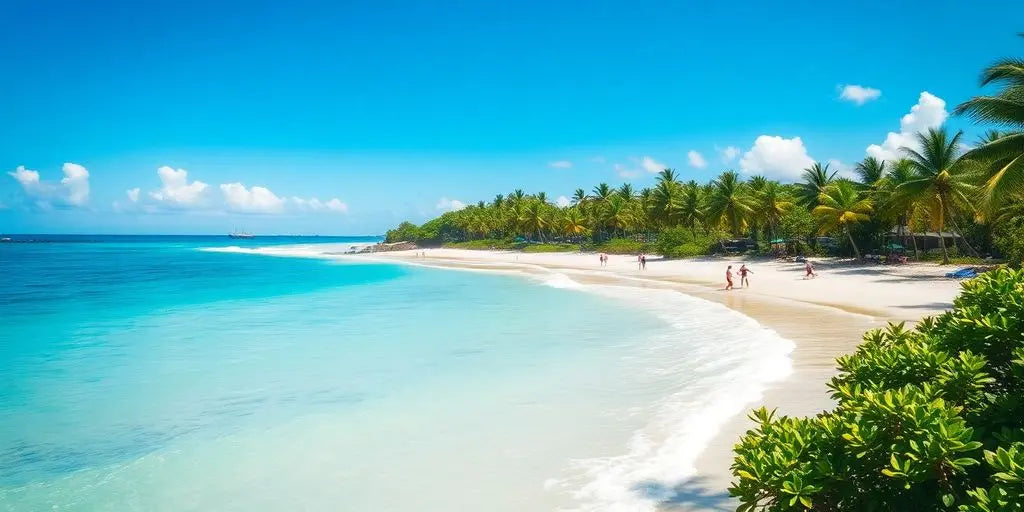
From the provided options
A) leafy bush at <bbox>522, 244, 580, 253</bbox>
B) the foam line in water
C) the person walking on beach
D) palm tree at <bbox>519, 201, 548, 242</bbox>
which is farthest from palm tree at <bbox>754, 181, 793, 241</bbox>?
palm tree at <bbox>519, 201, 548, 242</bbox>

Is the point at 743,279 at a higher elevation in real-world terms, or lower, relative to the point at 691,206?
lower

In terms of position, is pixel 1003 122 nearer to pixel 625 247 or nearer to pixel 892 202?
pixel 892 202

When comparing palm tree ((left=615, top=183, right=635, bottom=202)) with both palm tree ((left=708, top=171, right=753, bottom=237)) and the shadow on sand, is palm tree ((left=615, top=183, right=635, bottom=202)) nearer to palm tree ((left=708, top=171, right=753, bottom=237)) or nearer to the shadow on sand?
palm tree ((left=708, top=171, right=753, bottom=237))

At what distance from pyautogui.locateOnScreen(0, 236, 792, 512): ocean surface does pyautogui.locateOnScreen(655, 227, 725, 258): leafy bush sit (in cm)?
3106

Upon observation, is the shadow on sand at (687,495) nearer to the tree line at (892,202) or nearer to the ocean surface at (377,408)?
the ocean surface at (377,408)

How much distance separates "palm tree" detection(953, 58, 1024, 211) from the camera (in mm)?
16312

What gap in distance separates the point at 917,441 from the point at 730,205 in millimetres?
51093

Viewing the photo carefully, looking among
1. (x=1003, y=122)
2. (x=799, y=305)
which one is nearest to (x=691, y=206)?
(x=799, y=305)

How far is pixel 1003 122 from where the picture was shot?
17109mm

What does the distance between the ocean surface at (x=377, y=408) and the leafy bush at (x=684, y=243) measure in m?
31.1

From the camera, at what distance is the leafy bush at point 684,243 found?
5250cm

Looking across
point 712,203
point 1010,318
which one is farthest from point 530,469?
point 712,203

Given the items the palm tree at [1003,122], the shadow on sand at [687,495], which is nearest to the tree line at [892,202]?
the palm tree at [1003,122]

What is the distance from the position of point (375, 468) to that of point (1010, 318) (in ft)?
22.9
